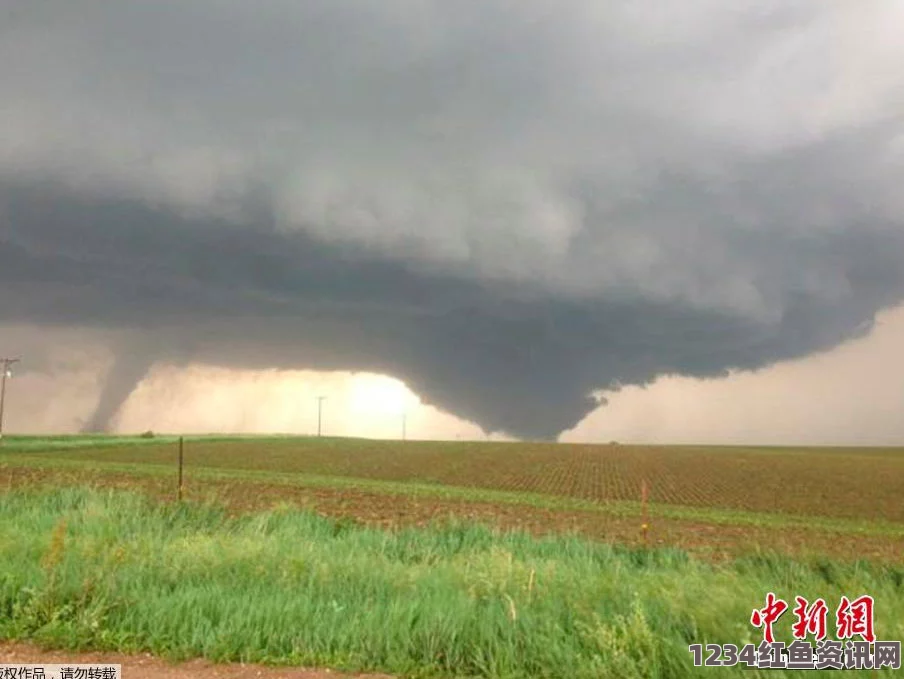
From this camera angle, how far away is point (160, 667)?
679 centimetres

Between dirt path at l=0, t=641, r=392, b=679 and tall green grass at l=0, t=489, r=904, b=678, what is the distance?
152 millimetres

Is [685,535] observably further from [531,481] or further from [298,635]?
[531,481]

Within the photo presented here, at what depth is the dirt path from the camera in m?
6.61

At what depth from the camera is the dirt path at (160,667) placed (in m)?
6.61

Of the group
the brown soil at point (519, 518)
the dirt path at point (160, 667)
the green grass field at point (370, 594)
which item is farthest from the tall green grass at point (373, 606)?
the brown soil at point (519, 518)

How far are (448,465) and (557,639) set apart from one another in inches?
2719

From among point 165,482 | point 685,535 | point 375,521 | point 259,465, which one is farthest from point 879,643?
point 259,465

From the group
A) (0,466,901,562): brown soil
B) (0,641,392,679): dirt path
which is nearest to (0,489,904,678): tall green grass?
(0,641,392,679): dirt path

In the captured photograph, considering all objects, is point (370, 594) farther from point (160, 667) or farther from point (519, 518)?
point (519, 518)

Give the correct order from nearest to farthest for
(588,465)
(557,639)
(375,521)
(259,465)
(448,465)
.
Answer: (557,639), (375,521), (259,465), (448,465), (588,465)

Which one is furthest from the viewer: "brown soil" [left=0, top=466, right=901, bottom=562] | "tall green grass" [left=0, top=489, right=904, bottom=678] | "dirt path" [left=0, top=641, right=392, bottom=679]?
"brown soil" [left=0, top=466, right=901, bottom=562]

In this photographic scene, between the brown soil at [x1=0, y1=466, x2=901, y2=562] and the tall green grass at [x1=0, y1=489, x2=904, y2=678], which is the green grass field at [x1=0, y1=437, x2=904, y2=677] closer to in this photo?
the tall green grass at [x1=0, y1=489, x2=904, y2=678]

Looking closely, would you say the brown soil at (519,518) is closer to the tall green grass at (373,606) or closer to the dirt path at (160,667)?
the tall green grass at (373,606)

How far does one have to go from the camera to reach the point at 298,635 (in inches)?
291
